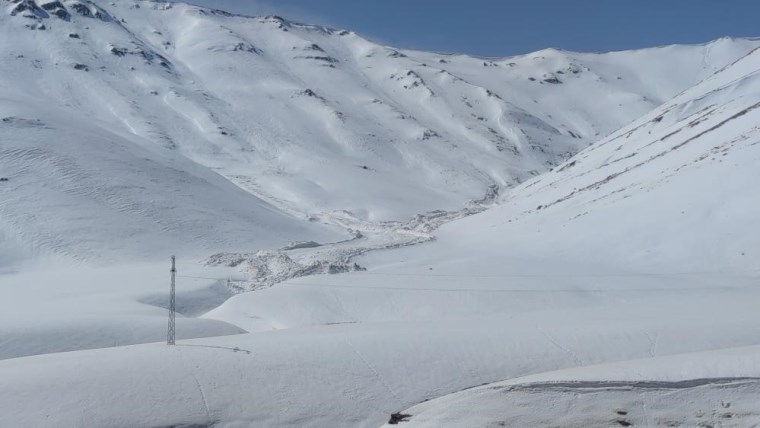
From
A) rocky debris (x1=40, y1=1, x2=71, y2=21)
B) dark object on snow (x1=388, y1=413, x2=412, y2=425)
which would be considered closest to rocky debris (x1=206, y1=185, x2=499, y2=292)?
dark object on snow (x1=388, y1=413, x2=412, y2=425)

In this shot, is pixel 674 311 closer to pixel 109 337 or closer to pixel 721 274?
pixel 721 274

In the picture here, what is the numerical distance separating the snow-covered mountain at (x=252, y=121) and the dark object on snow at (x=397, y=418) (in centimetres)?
2701

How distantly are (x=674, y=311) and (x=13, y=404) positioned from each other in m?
14.0

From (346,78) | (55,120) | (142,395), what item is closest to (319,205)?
(55,120)

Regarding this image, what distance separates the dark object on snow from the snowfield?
0.03 meters

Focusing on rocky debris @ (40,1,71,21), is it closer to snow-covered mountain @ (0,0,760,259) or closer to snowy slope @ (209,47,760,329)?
snow-covered mountain @ (0,0,760,259)

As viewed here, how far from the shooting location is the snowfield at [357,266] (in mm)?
10383

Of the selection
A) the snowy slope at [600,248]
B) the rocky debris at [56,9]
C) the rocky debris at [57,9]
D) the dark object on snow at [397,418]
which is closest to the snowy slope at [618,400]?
the dark object on snow at [397,418]

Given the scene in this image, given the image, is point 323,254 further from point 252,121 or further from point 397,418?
point 252,121

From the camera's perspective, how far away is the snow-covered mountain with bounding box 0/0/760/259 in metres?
40.5

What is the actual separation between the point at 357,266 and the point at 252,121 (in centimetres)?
6617

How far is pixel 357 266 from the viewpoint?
101 feet

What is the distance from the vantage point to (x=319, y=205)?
209ft

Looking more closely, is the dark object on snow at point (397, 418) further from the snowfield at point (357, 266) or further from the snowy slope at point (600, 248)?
the snowy slope at point (600, 248)
